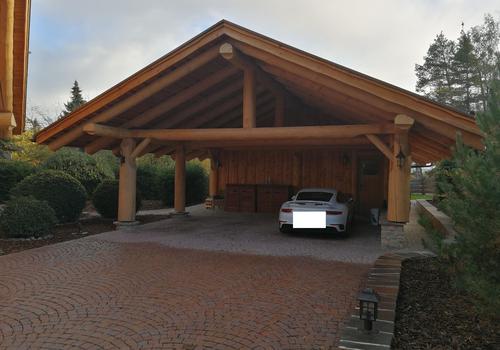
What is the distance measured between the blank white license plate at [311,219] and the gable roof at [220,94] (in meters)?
2.85

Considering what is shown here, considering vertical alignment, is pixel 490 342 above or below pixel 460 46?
below

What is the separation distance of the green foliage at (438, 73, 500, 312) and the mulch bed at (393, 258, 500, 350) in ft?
1.53

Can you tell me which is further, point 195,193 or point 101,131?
point 195,193

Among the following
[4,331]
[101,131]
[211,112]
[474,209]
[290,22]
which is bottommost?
[4,331]

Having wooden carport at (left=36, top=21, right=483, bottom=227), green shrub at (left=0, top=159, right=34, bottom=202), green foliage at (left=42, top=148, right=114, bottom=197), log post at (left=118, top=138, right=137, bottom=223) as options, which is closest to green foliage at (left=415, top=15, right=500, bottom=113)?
wooden carport at (left=36, top=21, right=483, bottom=227)

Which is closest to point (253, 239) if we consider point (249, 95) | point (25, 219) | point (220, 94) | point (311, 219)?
point (311, 219)

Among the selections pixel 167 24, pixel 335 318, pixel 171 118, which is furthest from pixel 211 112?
pixel 335 318

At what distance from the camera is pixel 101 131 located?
1000 centimetres

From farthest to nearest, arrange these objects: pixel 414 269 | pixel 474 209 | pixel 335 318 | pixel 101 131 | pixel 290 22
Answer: pixel 290 22 → pixel 101 131 → pixel 414 269 → pixel 335 318 → pixel 474 209

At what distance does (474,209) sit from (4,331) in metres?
4.83

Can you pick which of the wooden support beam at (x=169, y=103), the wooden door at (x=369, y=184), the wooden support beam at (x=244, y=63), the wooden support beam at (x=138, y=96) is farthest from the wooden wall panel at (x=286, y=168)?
the wooden support beam at (x=138, y=96)

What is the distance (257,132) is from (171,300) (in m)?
5.73

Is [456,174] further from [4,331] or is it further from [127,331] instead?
[4,331]

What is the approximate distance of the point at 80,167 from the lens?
57.7 ft
